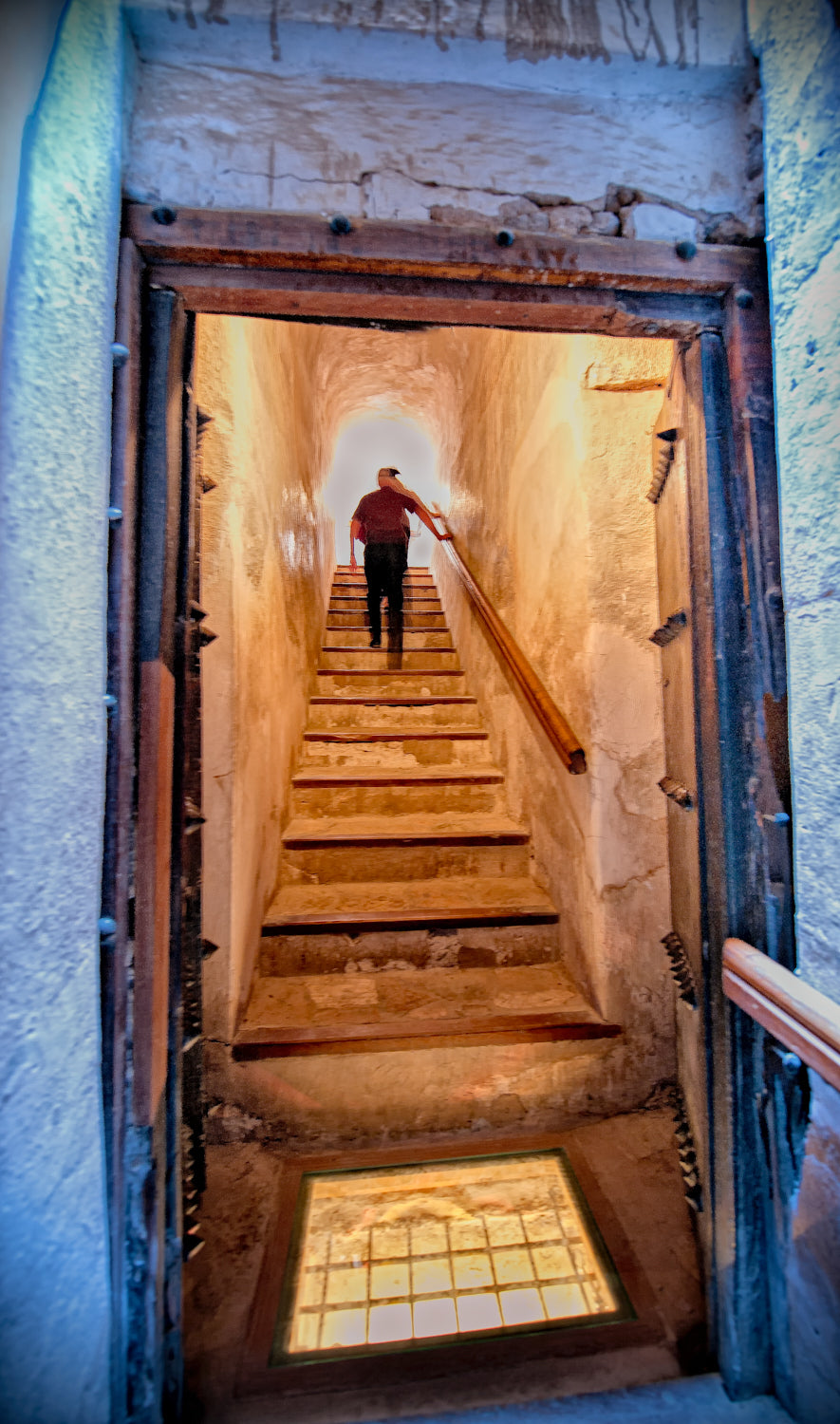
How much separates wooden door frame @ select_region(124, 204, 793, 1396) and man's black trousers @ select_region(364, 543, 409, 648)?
296 cm

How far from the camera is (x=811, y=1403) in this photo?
95 cm

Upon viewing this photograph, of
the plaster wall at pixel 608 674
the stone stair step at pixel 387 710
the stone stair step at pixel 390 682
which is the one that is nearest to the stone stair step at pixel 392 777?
the stone stair step at pixel 387 710

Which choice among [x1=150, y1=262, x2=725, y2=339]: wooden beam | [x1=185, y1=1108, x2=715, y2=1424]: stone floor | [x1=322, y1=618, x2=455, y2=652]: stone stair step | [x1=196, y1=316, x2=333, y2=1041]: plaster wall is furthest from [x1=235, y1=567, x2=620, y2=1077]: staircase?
[x1=150, y1=262, x2=725, y2=339]: wooden beam

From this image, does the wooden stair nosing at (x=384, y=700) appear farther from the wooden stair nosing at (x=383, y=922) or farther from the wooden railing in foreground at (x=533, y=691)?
the wooden stair nosing at (x=383, y=922)

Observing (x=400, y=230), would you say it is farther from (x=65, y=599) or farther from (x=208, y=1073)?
(x=208, y=1073)

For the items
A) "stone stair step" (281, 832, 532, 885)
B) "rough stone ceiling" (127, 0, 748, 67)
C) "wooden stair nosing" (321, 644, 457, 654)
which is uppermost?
"rough stone ceiling" (127, 0, 748, 67)

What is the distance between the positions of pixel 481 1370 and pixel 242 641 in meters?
1.75

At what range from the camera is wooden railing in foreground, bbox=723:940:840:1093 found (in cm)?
81

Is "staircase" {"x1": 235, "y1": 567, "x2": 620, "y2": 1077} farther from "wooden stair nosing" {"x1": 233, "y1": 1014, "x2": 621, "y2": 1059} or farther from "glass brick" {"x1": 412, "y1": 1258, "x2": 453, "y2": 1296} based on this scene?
"glass brick" {"x1": 412, "y1": 1258, "x2": 453, "y2": 1296}

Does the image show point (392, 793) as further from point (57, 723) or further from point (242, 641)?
point (57, 723)

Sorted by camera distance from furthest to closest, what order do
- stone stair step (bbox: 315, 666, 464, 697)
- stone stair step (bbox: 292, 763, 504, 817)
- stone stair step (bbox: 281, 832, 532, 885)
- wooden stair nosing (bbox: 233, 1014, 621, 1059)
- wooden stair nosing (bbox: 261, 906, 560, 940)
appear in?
stone stair step (bbox: 315, 666, 464, 697)
stone stair step (bbox: 292, 763, 504, 817)
stone stair step (bbox: 281, 832, 532, 885)
wooden stair nosing (bbox: 261, 906, 560, 940)
wooden stair nosing (bbox: 233, 1014, 621, 1059)

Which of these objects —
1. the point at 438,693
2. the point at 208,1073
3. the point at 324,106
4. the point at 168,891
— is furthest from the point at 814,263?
the point at 438,693

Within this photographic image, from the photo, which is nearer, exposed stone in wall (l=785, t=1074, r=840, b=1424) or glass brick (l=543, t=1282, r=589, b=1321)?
exposed stone in wall (l=785, t=1074, r=840, b=1424)

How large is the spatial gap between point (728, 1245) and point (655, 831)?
95 centimetres
